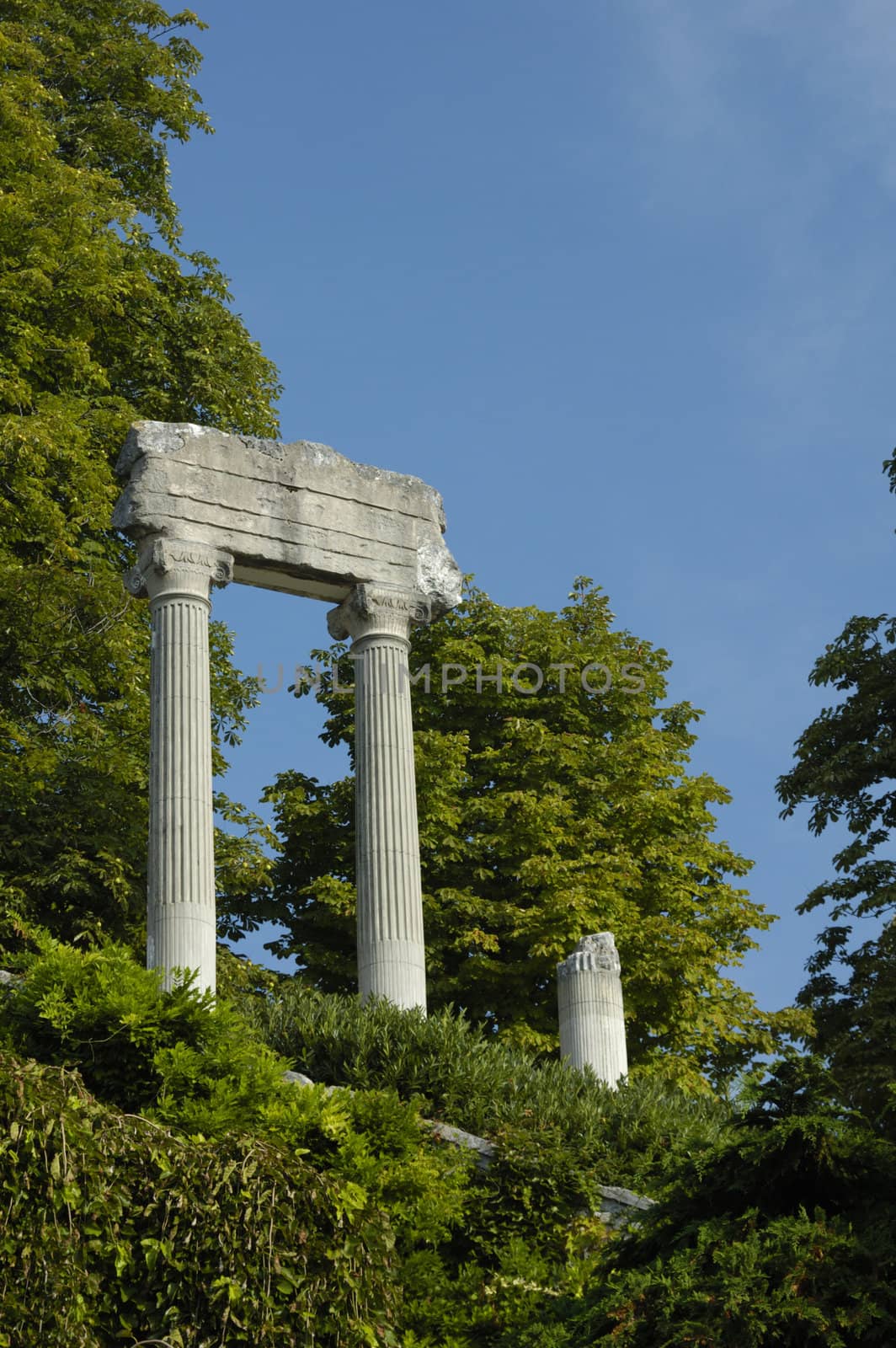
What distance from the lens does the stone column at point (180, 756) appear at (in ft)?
67.2

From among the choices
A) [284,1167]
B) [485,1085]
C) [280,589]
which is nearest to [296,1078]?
[485,1085]

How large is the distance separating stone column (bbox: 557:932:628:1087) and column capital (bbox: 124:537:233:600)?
6407 mm

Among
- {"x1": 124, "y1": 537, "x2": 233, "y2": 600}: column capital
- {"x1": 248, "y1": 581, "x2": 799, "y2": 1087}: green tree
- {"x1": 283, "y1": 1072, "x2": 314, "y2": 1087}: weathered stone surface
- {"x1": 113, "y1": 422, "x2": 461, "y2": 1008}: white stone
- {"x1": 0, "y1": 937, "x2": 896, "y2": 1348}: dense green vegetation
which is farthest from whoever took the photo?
{"x1": 248, "y1": 581, "x2": 799, "y2": 1087}: green tree

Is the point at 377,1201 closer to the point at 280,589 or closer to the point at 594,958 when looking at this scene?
the point at 594,958

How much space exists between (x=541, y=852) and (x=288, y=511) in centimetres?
940

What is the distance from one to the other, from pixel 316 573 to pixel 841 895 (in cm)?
992

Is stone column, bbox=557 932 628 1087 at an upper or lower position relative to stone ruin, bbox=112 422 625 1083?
lower

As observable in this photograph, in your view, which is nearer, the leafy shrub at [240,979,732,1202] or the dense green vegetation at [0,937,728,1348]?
the dense green vegetation at [0,937,728,1348]

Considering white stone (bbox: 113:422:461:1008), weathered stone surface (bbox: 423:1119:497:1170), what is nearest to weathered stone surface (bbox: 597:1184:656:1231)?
weathered stone surface (bbox: 423:1119:497:1170)

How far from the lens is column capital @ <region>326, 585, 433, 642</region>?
23.5 meters

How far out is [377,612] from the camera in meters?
23.5

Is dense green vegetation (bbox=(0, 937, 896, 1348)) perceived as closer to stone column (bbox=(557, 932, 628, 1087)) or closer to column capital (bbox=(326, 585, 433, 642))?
stone column (bbox=(557, 932, 628, 1087))

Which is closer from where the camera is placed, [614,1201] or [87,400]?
[614,1201]

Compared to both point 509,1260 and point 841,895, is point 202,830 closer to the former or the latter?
point 509,1260
